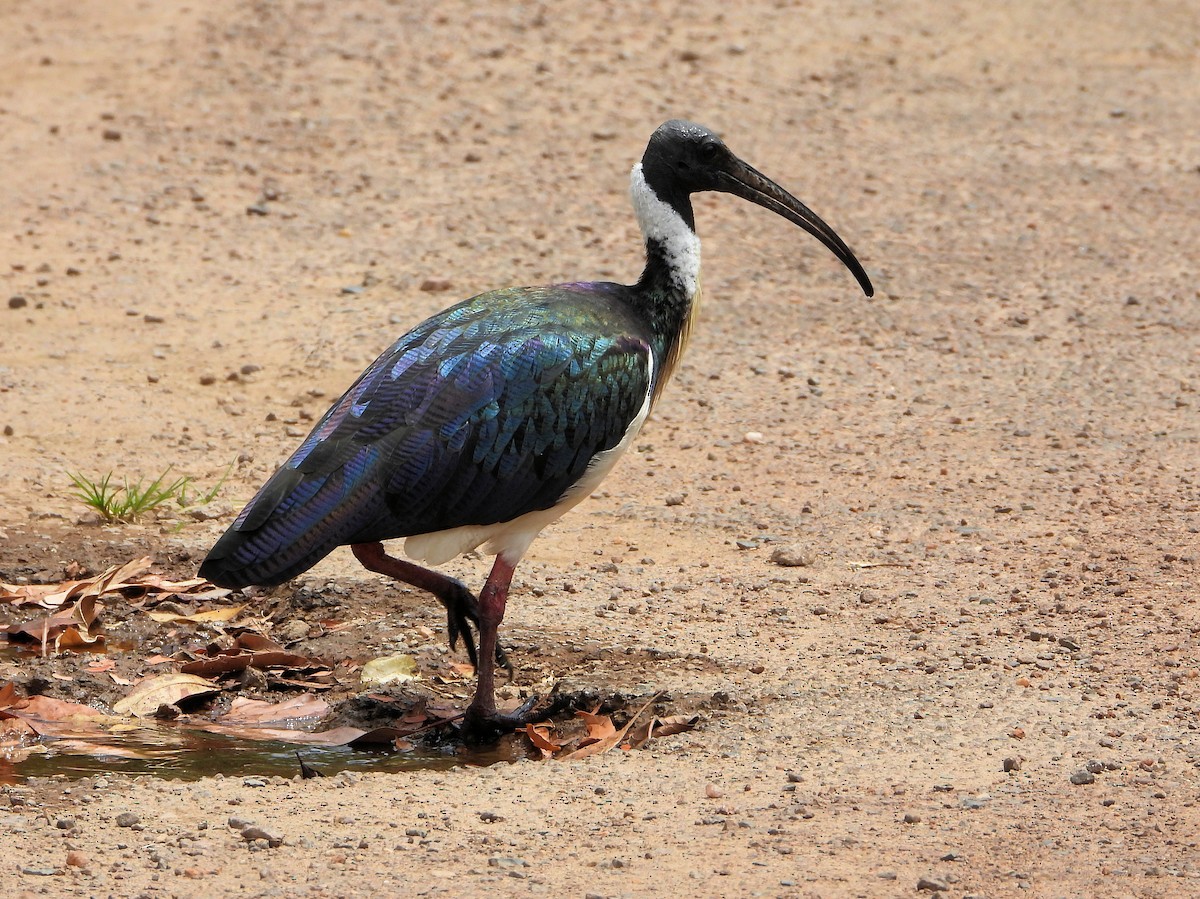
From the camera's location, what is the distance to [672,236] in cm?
697

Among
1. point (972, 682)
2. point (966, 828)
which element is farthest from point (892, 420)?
point (966, 828)

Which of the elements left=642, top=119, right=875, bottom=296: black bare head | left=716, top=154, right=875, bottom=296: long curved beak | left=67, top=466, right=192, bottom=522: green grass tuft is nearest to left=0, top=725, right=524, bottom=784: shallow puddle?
left=67, top=466, right=192, bottom=522: green grass tuft

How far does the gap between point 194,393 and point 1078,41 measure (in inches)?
376

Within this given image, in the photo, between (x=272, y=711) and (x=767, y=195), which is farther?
(x=767, y=195)

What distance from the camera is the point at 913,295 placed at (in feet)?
37.0

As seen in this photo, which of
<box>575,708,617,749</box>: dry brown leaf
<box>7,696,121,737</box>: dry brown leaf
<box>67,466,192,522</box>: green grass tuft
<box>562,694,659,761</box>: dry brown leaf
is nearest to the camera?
<box>562,694,659,761</box>: dry brown leaf

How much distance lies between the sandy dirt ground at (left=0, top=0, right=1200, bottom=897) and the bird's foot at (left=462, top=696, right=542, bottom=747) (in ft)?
1.30

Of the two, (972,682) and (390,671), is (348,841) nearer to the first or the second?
(390,671)

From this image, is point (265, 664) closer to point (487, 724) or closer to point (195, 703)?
point (195, 703)

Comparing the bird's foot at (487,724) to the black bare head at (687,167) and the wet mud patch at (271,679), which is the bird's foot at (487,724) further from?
the black bare head at (687,167)

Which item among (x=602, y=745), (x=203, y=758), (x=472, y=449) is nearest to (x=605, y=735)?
(x=602, y=745)

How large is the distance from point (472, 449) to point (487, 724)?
1.02 meters

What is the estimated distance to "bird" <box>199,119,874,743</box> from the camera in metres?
6.05

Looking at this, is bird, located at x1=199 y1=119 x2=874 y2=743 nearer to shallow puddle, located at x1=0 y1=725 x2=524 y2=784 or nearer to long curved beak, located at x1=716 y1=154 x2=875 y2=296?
shallow puddle, located at x1=0 y1=725 x2=524 y2=784
